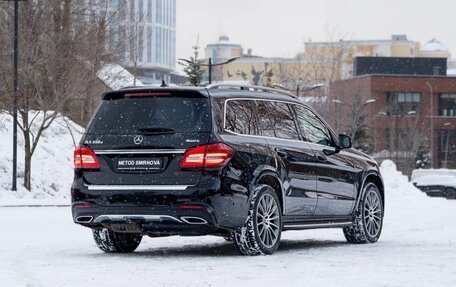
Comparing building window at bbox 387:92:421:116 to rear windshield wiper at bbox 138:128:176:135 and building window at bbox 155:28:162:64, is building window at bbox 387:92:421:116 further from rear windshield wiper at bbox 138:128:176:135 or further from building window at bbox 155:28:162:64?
rear windshield wiper at bbox 138:128:176:135

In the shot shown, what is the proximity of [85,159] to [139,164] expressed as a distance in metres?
0.71

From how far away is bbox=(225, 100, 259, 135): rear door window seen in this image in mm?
11969

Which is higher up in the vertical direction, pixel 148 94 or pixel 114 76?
pixel 114 76

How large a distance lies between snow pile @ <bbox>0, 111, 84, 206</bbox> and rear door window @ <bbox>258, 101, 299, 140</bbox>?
20370mm

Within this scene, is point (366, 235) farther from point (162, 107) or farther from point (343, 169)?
point (162, 107)

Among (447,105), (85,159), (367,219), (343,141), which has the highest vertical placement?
(447,105)

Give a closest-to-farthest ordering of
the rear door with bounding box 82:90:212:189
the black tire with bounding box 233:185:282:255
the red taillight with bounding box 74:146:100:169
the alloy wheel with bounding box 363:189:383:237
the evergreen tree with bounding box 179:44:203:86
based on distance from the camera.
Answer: the rear door with bounding box 82:90:212:189, the black tire with bounding box 233:185:282:255, the red taillight with bounding box 74:146:100:169, the alloy wheel with bounding box 363:189:383:237, the evergreen tree with bounding box 179:44:203:86

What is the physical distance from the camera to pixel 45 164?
39188 millimetres

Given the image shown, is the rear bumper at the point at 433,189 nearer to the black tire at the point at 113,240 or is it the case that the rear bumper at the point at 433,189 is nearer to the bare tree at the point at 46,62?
the bare tree at the point at 46,62

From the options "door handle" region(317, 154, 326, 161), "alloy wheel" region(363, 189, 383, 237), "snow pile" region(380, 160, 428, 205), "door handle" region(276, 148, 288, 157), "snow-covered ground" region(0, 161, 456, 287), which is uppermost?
"door handle" region(276, 148, 288, 157)

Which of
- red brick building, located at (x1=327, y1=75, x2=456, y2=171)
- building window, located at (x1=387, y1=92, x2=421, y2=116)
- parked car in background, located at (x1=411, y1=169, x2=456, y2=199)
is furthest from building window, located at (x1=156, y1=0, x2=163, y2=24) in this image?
parked car in background, located at (x1=411, y1=169, x2=456, y2=199)

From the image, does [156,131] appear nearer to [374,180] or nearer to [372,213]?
[372,213]

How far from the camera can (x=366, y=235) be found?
14.4 meters

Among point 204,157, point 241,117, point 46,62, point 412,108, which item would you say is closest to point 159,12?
point 412,108
